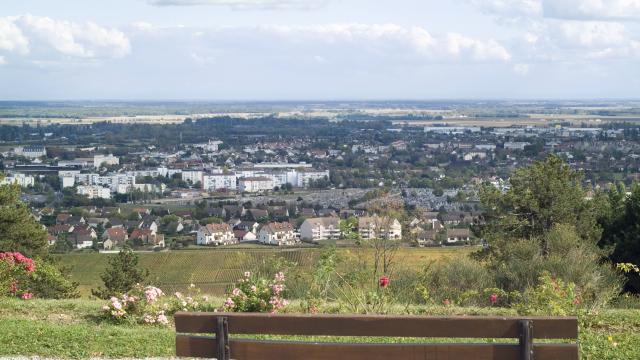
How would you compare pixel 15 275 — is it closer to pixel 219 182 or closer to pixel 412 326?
pixel 412 326

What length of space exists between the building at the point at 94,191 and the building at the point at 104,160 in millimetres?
18552

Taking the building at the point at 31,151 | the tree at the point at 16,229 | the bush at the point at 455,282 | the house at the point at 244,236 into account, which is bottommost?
the building at the point at 31,151

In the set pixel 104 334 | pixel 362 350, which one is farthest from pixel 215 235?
pixel 362 350

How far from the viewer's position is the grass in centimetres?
586

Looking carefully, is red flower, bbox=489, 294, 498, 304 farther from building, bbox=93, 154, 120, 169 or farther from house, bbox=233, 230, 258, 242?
building, bbox=93, 154, 120, 169

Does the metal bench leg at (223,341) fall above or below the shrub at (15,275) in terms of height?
above

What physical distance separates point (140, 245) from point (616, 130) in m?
92.5

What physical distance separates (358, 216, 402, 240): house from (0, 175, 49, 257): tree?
31.6 ft

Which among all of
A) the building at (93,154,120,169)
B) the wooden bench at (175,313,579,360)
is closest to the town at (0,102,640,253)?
the building at (93,154,120,169)

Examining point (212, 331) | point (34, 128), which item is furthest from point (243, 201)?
point (34, 128)

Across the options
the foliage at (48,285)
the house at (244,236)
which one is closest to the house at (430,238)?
the house at (244,236)

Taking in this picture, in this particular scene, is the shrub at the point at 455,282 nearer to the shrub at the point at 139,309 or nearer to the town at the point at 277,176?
the town at the point at 277,176

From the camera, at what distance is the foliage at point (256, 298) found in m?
6.96

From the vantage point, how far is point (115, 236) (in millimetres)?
46594
